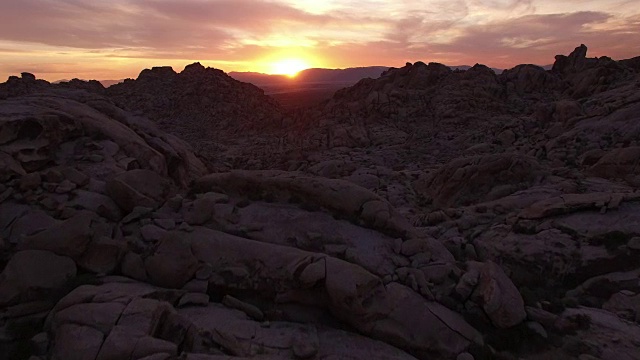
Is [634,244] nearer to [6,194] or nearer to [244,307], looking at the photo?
[244,307]

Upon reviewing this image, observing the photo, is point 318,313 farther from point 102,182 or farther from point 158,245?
point 102,182

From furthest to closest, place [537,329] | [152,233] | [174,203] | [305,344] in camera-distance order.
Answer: [174,203] → [152,233] → [537,329] → [305,344]

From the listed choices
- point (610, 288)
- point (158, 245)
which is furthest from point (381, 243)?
point (610, 288)

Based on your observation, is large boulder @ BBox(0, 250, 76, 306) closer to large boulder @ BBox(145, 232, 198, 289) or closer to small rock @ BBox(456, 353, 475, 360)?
large boulder @ BBox(145, 232, 198, 289)

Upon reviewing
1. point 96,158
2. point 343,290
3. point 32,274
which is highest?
point 96,158

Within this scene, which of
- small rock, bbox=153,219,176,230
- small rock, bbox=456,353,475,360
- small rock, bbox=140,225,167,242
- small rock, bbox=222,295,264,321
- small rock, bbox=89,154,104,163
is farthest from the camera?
small rock, bbox=89,154,104,163

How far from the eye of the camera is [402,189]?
24.1 metres

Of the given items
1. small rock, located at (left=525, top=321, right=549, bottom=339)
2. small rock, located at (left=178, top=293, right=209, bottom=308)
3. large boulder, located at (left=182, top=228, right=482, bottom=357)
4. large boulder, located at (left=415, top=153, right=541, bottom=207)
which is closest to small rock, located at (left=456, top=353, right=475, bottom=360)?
large boulder, located at (left=182, top=228, right=482, bottom=357)

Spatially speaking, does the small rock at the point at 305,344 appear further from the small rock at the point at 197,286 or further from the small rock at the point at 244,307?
the small rock at the point at 197,286

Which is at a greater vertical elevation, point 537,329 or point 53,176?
point 53,176

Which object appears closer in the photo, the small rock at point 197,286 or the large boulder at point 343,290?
the large boulder at point 343,290

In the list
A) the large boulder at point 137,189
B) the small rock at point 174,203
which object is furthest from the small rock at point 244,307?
the large boulder at point 137,189

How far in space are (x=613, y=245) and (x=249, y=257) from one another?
11.5m

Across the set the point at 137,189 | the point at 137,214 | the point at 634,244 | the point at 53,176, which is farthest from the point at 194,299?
the point at 634,244
